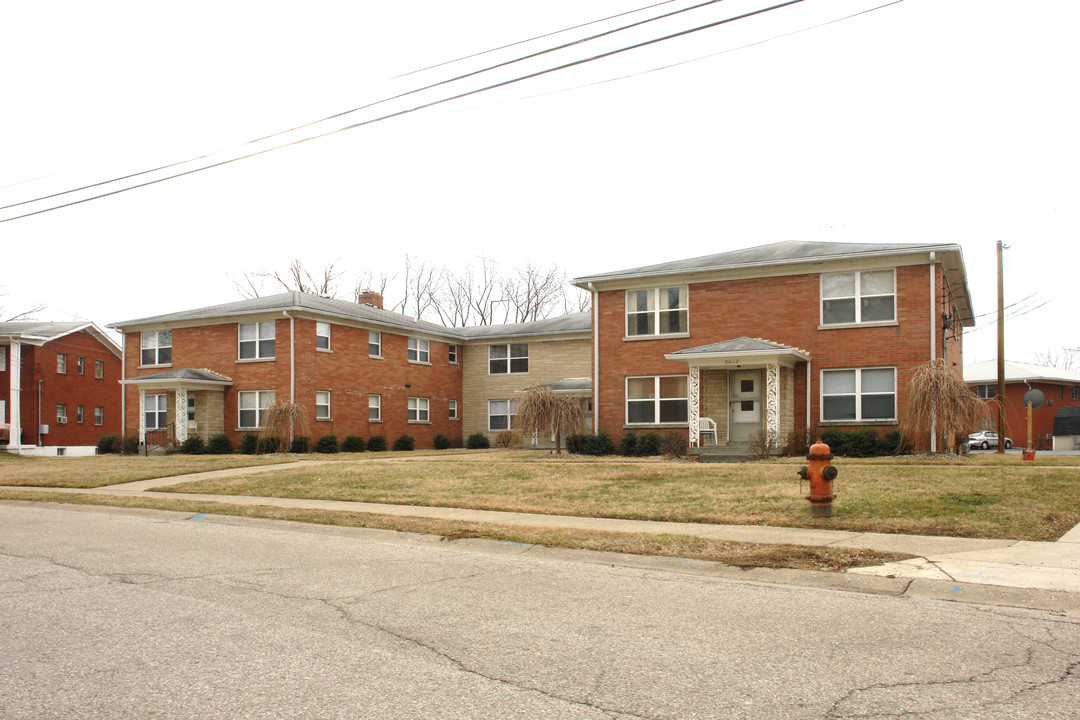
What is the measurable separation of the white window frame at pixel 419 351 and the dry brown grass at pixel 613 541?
79.4 ft

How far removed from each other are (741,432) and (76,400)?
3620cm

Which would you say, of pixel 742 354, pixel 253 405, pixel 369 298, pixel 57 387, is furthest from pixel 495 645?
pixel 57 387

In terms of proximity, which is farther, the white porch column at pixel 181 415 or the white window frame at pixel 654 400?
the white porch column at pixel 181 415

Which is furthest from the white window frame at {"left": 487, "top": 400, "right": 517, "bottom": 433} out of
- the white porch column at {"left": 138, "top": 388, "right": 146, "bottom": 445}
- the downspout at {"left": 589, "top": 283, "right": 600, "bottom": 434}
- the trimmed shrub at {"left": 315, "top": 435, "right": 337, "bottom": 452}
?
the white porch column at {"left": 138, "top": 388, "right": 146, "bottom": 445}

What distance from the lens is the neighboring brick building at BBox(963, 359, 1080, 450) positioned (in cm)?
4541

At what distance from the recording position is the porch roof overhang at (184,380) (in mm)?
31672

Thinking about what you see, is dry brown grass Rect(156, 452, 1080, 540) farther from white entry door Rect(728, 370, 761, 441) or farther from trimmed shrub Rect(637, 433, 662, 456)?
white entry door Rect(728, 370, 761, 441)

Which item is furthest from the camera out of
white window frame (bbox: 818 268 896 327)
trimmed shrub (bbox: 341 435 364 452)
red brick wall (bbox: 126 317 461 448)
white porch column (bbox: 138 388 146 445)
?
white porch column (bbox: 138 388 146 445)

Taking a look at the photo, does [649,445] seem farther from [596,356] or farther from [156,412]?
[156,412]

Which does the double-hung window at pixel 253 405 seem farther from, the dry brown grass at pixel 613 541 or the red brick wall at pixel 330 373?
the dry brown grass at pixel 613 541

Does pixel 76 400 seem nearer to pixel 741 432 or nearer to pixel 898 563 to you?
pixel 741 432

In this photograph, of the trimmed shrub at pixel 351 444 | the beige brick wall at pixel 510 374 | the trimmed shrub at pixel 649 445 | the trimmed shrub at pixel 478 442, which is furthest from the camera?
the trimmed shrub at pixel 478 442

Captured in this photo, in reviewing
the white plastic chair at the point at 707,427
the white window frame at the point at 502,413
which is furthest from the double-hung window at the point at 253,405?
the white plastic chair at the point at 707,427

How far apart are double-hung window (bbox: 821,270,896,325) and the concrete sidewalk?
1473 centimetres
